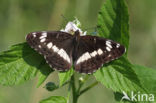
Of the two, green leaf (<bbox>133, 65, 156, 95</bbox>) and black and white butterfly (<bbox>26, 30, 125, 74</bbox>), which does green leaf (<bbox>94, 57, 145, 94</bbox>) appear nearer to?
black and white butterfly (<bbox>26, 30, 125, 74</bbox>)

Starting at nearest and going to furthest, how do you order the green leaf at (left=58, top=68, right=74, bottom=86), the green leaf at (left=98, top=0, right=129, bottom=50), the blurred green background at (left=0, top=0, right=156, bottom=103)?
the green leaf at (left=58, top=68, right=74, bottom=86) → the green leaf at (left=98, top=0, right=129, bottom=50) → the blurred green background at (left=0, top=0, right=156, bottom=103)

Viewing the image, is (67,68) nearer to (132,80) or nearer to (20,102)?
(132,80)

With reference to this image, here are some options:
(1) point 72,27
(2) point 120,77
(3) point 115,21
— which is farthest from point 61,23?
(2) point 120,77

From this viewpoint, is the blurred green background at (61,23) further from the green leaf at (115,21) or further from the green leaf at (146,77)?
the green leaf at (115,21)

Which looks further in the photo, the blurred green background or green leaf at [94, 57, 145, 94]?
the blurred green background

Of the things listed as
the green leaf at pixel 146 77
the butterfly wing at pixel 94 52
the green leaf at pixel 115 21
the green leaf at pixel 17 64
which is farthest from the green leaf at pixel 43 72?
the green leaf at pixel 146 77

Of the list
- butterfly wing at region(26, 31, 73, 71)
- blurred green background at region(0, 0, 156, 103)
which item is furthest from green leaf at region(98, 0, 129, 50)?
blurred green background at region(0, 0, 156, 103)

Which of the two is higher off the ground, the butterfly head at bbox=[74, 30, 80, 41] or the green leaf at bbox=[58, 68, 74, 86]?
the butterfly head at bbox=[74, 30, 80, 41]

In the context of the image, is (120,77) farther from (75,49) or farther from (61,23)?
(61,23)
